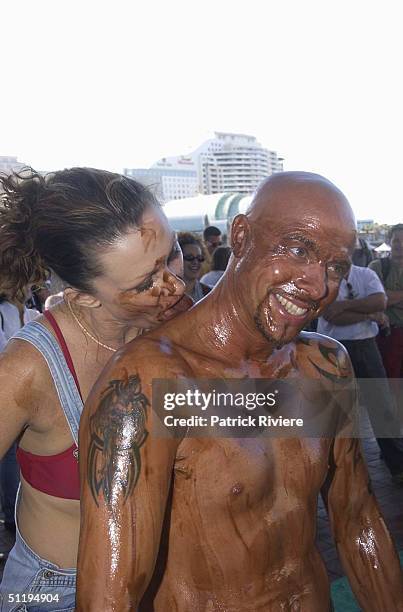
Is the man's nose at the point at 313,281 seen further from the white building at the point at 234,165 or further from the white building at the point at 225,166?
the white building at the point at 234,165

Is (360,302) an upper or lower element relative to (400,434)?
upper

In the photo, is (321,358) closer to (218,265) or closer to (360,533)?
(360,533)

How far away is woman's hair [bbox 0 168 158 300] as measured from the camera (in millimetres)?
1507

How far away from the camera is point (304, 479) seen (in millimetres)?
1364

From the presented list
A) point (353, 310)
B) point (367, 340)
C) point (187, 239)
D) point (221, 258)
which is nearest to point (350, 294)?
point (353, 310)

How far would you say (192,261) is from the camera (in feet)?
16.4

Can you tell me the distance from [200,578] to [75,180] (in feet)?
3.47

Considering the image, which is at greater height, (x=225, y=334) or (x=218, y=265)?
(x=225, y=334)

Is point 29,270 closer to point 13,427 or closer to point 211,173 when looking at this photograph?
point 13,427

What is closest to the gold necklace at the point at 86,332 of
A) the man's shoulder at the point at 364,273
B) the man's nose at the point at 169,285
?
the man's nose at the point at 169,285

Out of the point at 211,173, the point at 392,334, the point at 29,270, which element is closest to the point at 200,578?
the point at 29,270

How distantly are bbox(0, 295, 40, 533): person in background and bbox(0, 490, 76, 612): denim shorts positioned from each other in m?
2.32

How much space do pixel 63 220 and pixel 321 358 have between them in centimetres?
78

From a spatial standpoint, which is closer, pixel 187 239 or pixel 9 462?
pixel 9 462
